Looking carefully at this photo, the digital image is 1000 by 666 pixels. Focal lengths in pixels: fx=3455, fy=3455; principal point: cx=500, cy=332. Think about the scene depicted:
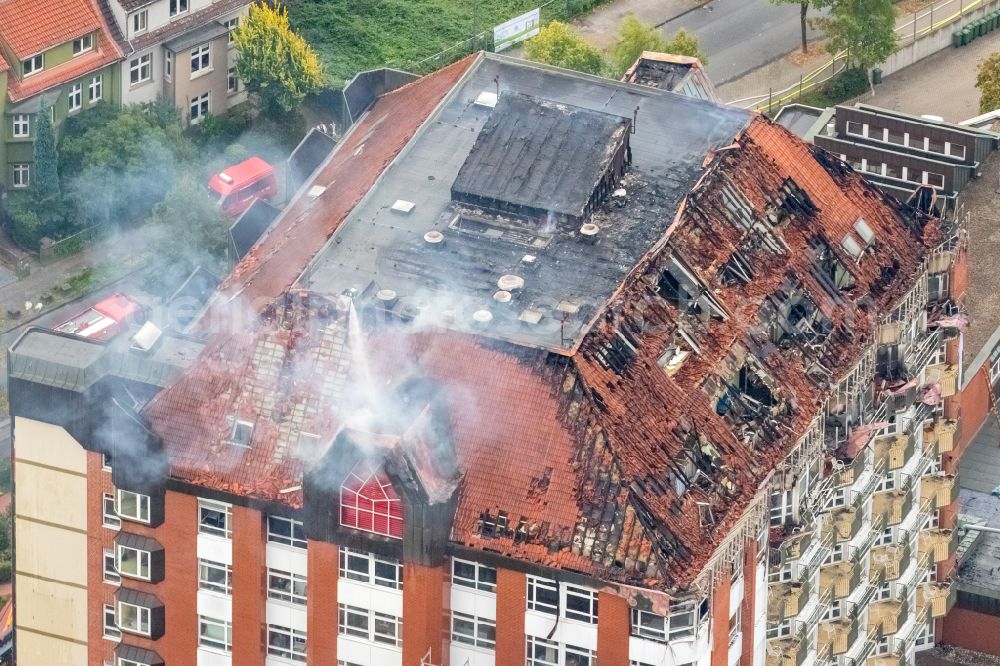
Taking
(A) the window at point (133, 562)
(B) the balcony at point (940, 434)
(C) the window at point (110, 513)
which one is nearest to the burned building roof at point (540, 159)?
(C) the window at point (110, 513)

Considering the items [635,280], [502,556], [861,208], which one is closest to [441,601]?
[502,556]

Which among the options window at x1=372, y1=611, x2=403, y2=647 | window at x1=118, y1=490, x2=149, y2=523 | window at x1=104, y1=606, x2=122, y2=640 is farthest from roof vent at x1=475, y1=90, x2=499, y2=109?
window at x1=104, y1=606, x2=122, y2=640

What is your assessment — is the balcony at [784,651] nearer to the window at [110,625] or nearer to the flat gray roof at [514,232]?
the flat gray roof at [514,232]

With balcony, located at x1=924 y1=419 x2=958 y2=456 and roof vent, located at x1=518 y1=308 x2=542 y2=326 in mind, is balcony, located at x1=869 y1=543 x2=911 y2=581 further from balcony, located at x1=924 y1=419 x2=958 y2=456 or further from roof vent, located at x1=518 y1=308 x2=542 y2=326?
roof vent, located at x1=518 y1=308 x2=542 y2=326

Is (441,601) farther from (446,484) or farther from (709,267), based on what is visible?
(709,267)

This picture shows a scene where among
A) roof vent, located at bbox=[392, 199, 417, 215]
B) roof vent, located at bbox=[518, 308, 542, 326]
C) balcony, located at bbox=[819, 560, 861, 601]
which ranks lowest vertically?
balcony, located at bbox=[819, 560, 861, 601]

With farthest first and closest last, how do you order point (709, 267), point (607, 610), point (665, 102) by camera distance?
point (665, 102) → point (709, 267) → point (607, 610)
